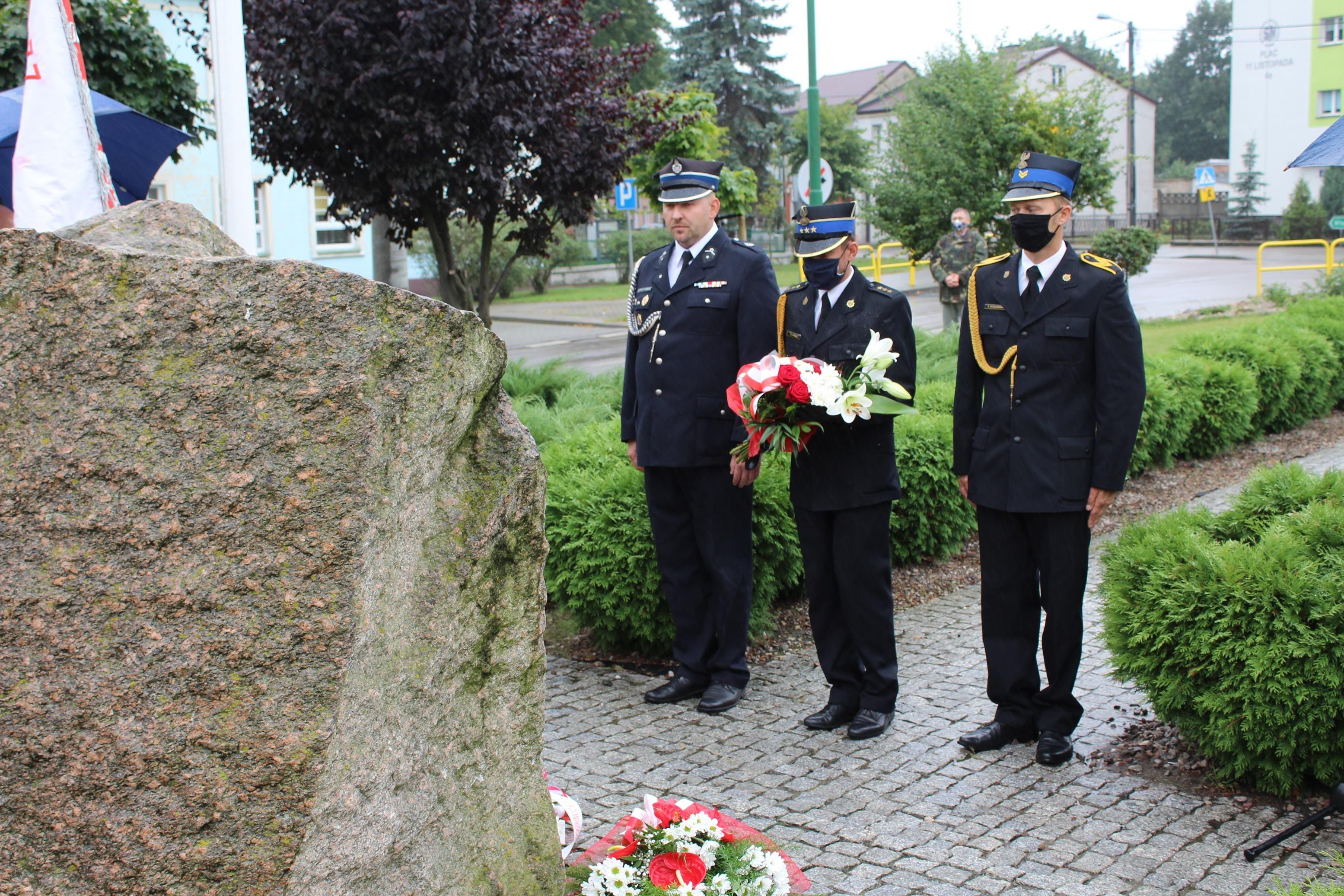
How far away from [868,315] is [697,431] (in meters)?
0.83

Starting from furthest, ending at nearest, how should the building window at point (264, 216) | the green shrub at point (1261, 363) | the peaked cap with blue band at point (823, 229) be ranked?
the building window at point (264, 216) → the green shrub at point (1261, 363) → the peaked cap with blue band at point (823, 229)

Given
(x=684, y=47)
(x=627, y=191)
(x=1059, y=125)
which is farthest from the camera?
(x=684, y=47)

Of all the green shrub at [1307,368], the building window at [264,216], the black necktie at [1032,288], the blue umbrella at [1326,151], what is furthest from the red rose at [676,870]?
the building window at [264,216]

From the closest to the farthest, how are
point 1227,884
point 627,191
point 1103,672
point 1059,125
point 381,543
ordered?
point 381,543, point 1227,884, point 1103,672, point 1059,125, point 627,191

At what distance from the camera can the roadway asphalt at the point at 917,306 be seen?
68.6 feet

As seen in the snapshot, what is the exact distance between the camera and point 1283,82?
52688mm

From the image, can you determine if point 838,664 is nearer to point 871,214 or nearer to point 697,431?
point 697,431

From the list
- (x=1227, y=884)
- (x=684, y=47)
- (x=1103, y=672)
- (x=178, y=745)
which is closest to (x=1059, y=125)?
(x=1103, y=672)

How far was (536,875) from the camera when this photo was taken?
9.50 ft

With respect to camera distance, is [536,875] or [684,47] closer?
[536,875]

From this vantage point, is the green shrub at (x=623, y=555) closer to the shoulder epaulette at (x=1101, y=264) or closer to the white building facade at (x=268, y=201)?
the shoulder epaulette at (x=1101, y=264)

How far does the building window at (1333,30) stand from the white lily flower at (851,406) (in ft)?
183

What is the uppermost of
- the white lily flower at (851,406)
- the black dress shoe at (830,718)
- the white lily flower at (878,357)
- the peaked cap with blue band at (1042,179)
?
the peaked cap with blue band at (1042,179)

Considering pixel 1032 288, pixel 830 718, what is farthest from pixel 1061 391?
pixel 830 718
